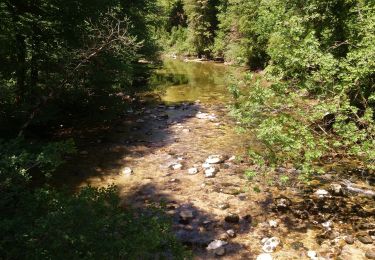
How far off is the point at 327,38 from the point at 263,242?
959 centimetres

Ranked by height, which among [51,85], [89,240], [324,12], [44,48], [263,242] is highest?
[324,12]

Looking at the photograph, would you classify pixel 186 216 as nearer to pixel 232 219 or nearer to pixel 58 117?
pixel 232 219

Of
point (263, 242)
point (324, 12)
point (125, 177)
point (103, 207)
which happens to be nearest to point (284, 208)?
point (263, 242)

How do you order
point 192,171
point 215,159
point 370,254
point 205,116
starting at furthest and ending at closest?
point 205,116
point 215,159
point 192,171
point 370,254

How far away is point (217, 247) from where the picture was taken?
8.95m

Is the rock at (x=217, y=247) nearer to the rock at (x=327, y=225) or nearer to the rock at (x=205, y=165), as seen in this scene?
the rock at (x=327, y=225)

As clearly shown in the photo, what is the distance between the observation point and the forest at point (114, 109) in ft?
17.5

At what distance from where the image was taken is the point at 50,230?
4848mm

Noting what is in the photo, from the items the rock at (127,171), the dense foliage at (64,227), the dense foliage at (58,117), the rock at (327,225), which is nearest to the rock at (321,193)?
the rock at (327,225)

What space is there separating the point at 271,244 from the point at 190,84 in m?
23.2

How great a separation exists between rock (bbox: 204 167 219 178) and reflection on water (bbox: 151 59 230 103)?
28.4 ft

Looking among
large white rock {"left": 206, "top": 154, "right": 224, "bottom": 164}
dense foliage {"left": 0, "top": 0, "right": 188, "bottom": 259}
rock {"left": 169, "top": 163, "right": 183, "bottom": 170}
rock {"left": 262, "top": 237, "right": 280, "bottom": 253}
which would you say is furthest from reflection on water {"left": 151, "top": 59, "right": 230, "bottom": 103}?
rock {"left": 262, "top": 237, "right": 280, "bottom": 253}

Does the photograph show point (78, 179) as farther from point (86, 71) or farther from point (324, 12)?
point (324, 12)

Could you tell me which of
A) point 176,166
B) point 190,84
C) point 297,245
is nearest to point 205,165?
point 176,166
